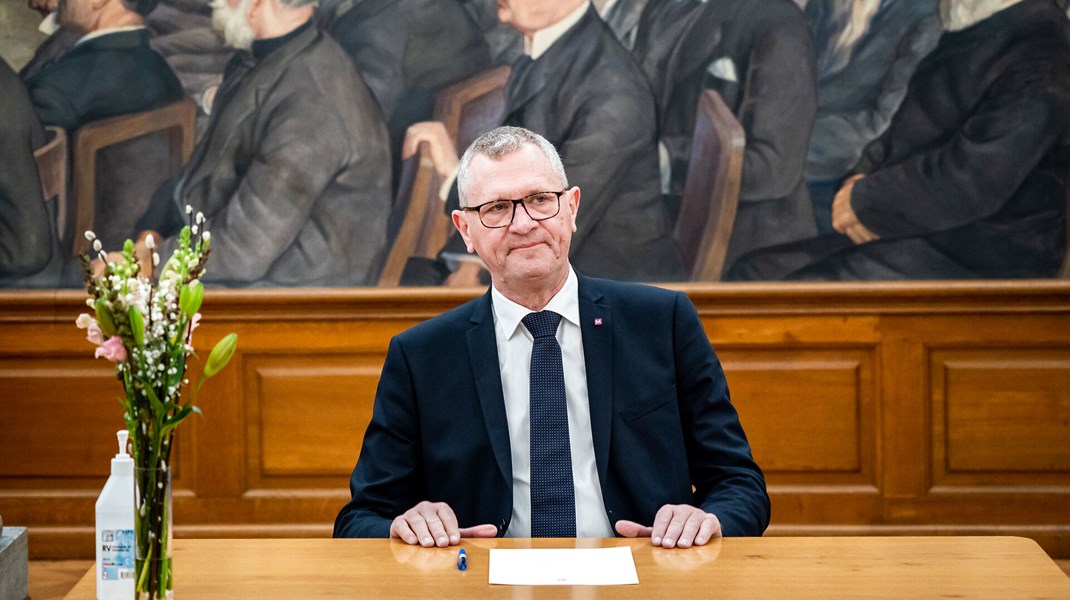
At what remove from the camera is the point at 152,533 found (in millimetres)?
1939

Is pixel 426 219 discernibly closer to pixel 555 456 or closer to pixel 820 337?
pixel 820 337

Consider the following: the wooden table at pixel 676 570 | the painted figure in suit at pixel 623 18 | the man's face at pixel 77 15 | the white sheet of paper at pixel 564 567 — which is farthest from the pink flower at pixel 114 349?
the man's face at pixel 77 15

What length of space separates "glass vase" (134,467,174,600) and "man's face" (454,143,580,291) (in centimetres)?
112

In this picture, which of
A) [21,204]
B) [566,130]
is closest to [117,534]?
[566,130]

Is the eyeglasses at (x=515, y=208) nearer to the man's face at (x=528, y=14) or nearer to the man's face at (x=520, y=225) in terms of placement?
the man's face at (x=520, y=225)

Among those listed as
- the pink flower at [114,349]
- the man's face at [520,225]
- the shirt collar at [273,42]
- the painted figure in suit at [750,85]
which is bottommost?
the pink flower at [114,349]

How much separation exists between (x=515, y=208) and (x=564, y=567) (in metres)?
0.93

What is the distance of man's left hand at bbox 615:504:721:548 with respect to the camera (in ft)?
7.82

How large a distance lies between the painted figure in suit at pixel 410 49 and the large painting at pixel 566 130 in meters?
0.01

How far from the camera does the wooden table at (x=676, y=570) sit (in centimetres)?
209

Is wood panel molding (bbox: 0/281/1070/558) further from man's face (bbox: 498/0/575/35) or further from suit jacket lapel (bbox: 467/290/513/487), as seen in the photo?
suit jacket lapel (bbox: 467/290/513/487)

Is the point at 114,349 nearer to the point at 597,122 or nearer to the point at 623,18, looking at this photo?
the point at 597,122

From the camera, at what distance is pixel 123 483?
200cm

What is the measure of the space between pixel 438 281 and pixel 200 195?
1.19 metres
